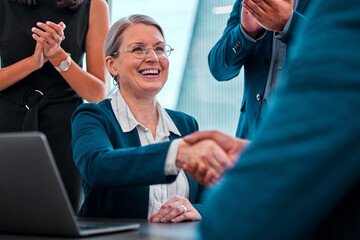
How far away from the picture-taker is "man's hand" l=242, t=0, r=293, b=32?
1.78 m

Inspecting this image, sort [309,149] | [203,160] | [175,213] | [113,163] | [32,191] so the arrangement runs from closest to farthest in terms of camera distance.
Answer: [309,149], [32,191], [203,160], [113,163], [175,213]

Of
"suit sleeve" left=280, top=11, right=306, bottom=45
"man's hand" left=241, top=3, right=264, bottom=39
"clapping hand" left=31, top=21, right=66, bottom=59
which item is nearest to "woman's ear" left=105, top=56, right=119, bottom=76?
"clapping hand" left=31, top=21, right=66, bottom=59

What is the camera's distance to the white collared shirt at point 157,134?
5.77 feet

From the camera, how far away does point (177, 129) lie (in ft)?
6.59

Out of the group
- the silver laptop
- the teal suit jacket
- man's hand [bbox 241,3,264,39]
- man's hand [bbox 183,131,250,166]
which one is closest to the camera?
the teal suit jacket

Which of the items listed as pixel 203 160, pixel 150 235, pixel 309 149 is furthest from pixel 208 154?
pixel 309 149

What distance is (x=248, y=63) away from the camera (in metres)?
2.13

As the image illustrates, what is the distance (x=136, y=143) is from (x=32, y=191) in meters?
0.88

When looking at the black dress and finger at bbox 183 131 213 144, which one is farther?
the black dress

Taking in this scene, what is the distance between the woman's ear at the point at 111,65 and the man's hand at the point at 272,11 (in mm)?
668

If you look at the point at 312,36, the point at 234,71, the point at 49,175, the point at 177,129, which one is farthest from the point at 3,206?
the point at 234,71

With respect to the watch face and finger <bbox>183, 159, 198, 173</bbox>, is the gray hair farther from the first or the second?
finger <bbox>183, 159, 198, 173</bbox>

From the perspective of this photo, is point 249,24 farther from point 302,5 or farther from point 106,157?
point 106,157

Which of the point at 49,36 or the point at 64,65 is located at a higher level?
the point at 49,36
